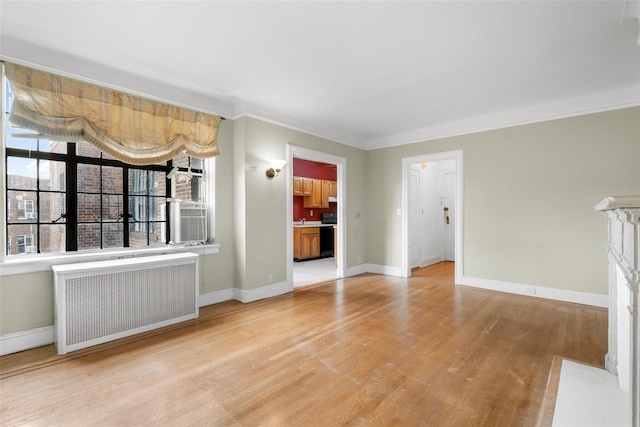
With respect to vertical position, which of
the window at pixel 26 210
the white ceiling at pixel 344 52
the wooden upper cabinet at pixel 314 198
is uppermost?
the white ceiling at pixel 344 52

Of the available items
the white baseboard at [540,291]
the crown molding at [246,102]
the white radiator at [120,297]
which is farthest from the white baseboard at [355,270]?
the white radiator at [120,297]

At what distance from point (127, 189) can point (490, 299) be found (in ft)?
15.5

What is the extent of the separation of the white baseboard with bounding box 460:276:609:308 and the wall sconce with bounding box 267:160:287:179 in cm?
333

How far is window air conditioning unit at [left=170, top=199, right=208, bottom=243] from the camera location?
3611 millimetres

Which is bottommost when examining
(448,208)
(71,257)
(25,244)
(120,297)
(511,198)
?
(120,297)

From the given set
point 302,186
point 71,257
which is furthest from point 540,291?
point 71,257

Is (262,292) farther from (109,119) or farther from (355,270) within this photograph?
(109,119)

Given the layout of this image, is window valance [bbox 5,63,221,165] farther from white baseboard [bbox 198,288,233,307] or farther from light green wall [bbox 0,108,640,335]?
white baseboard [bbox 198,288,233,307]

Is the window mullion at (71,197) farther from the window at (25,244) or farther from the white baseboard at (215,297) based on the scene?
the white baseboard at (215,297)

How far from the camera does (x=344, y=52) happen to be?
275 cm

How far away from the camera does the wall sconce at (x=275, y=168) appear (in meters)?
4.22

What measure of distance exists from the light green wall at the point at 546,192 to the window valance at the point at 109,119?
3733 mm

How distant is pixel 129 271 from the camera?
9.57 feet

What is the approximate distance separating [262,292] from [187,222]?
136 cm
